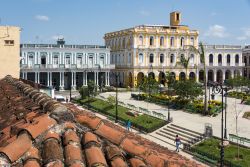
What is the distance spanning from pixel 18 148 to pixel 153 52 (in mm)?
60289

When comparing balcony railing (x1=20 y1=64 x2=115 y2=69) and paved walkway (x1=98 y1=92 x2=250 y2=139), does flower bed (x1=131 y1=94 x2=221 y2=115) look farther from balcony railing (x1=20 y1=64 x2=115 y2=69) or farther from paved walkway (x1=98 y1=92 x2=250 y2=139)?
balcony railing (x1=20 y1=64 x2=115 y2=69)

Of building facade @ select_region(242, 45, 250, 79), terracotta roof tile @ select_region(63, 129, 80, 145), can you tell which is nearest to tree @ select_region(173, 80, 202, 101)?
building facade @ select_region(242, 45, 250, 79)

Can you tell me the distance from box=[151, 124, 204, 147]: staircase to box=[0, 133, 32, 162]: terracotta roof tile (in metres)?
21.4

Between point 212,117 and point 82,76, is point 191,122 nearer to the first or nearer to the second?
point 212,117

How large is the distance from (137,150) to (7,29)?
2172cm

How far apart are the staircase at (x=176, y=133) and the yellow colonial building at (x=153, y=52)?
32.3 metres

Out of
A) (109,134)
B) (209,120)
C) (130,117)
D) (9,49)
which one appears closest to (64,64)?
(130,117)

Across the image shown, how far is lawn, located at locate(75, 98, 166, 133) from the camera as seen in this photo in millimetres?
30198

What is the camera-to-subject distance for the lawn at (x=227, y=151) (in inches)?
779

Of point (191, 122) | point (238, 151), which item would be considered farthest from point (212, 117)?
point (238, 151)

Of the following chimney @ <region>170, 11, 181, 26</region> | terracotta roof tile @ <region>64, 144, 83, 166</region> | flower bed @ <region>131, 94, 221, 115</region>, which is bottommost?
flower bed @ <region>131, 94, 221, 115</region>

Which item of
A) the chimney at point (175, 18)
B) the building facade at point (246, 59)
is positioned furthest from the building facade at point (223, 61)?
the chimney at point (175, 18)

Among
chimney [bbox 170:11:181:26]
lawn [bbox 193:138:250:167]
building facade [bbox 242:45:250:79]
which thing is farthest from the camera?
building facade [bbox 242:45:250:79]

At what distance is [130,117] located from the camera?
34.7 m
